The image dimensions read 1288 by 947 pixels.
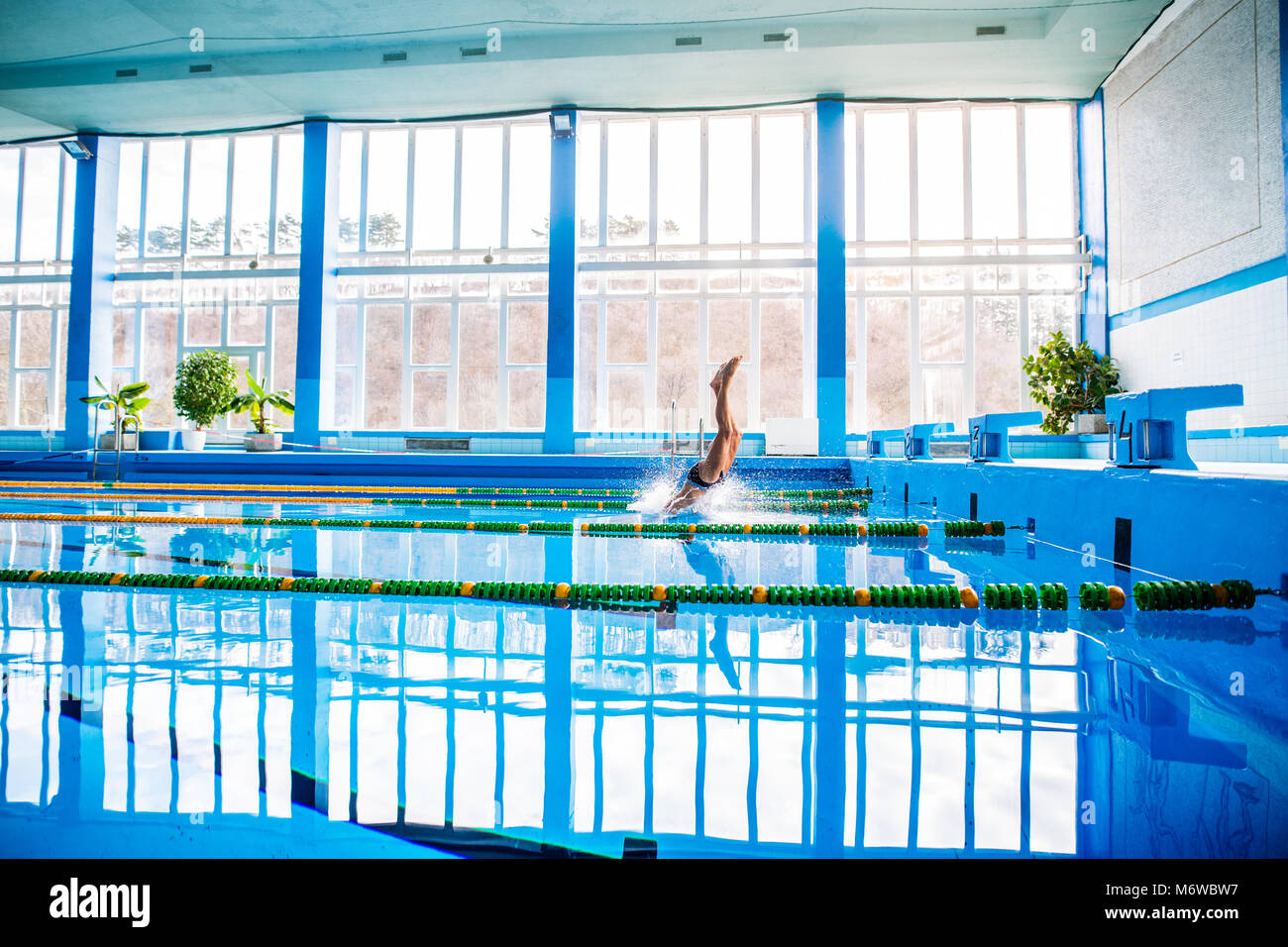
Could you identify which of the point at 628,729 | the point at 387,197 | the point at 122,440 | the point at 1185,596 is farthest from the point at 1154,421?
the point at 122,440

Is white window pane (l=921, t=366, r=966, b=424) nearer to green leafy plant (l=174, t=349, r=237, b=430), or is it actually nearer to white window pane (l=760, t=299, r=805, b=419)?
white window pane (l=760, t=299, r=805, b=419)

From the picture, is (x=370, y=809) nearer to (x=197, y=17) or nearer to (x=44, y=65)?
(x=197, y=17)

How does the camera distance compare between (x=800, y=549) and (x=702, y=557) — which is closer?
(x=702, y=557)

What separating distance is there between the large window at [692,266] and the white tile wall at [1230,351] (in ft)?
14.9

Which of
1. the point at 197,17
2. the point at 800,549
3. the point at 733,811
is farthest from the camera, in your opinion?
the point at 197,17

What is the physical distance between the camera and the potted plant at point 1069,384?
30.0 feet

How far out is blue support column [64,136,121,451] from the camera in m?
12.0

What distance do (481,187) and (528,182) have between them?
0.81 m

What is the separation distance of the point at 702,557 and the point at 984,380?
29.1 feet

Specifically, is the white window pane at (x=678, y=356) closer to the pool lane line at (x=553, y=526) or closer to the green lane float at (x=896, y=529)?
the pool lane line at (x=553, y=526)

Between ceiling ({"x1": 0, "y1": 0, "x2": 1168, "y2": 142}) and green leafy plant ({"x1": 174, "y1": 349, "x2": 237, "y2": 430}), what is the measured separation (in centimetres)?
379

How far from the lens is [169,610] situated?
286cm
